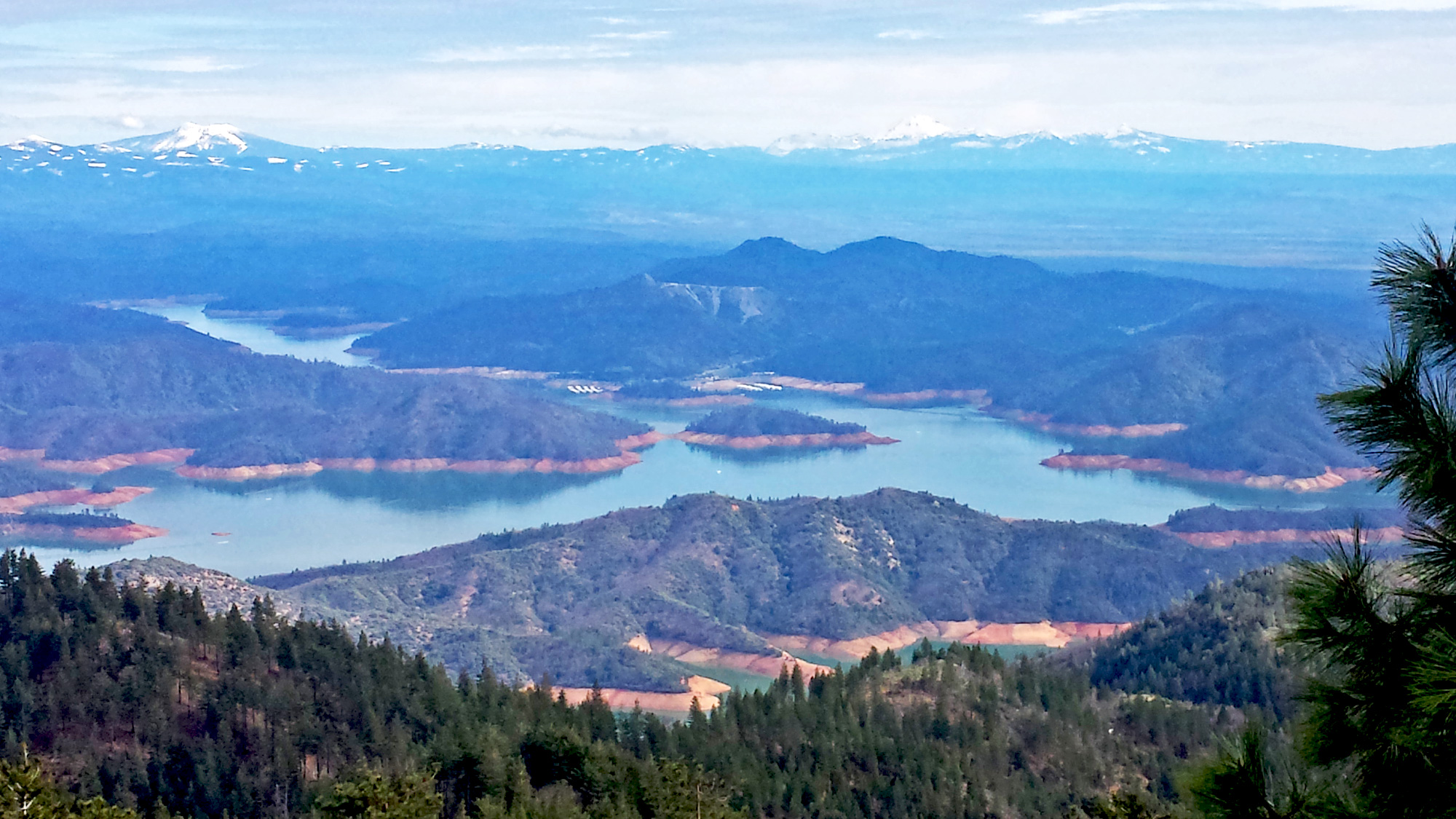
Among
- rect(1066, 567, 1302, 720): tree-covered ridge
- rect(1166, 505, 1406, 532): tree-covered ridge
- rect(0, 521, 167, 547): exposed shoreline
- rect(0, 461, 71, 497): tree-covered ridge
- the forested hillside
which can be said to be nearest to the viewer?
rect(1066, 567, 1302, 720): tree-covered ridge

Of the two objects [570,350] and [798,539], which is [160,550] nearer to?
[798,539]

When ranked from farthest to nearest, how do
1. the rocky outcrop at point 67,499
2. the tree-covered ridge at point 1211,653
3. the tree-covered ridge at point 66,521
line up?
the rocky outcrop at point 67,499 < the tree-covered ridge at point 66,521 < the tree-covered ridge at point 1211,653

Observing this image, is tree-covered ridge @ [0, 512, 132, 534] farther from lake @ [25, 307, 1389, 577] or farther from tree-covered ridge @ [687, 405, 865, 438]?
tree-covered ridge @ [687, 405, 865, 438]

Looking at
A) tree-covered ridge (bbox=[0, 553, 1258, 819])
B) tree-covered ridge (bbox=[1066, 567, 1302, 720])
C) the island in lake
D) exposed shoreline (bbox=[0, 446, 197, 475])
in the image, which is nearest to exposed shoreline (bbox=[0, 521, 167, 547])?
exposed shoreline (bbox=[0, 446, 197, 475])

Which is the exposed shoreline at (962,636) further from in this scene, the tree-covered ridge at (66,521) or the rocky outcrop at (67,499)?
the rocky outcrop at (67,499)

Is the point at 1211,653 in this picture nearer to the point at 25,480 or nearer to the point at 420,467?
the point at 420,467

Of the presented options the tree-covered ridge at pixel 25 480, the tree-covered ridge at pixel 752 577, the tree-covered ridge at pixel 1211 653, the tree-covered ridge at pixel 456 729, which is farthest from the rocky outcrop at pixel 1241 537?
the tree-covered ridge at pixel 25 480

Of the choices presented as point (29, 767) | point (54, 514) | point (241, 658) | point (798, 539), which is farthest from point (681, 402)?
point (29, 767)
